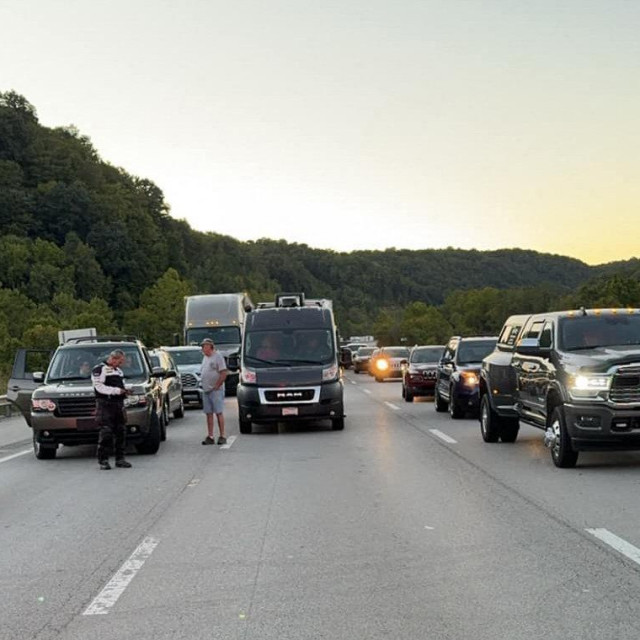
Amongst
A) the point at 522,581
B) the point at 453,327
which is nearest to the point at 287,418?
the point at 522,581

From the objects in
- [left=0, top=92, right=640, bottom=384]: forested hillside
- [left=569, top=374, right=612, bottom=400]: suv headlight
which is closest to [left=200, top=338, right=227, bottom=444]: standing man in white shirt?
[left=569, top=374, right=612, bottom=400]: suv headlight

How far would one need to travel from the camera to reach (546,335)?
13328 mm

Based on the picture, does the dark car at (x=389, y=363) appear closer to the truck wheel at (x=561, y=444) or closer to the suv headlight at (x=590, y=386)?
the truck wheel at (x=561, y=444)

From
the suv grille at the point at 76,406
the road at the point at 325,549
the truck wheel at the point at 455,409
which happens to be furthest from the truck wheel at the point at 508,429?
the suv grille at the point at 76,406

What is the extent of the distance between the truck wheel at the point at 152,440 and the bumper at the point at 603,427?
6.57 m

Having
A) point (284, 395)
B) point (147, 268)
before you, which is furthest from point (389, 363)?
point (147, 268)

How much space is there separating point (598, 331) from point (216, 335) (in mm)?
27674

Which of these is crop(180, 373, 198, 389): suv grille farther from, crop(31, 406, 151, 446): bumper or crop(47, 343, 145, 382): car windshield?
crop(31, 406, 151, 446): bumper

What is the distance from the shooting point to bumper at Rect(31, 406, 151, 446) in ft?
47.4

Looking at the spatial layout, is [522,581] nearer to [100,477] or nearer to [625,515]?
[625,515]

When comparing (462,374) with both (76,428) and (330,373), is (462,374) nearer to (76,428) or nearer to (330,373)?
(330,373)

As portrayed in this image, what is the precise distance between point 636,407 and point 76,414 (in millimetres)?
7943

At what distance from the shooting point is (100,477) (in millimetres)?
12555

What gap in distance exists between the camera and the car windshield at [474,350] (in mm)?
21703
